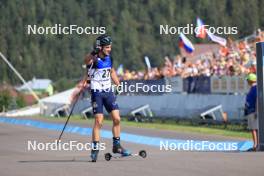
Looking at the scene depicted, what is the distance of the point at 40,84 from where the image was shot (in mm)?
97000

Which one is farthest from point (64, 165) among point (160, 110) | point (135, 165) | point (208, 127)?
point (160, 110)

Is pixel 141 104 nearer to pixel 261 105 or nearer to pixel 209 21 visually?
pixel 261 105

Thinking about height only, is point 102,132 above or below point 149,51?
below

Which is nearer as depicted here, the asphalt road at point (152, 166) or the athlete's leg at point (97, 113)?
the asphalt road at point (152, 166)

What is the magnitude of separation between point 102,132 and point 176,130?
2509 mm

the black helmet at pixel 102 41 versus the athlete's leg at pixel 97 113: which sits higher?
the black helmet at pixel 102 41
